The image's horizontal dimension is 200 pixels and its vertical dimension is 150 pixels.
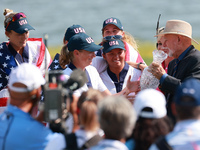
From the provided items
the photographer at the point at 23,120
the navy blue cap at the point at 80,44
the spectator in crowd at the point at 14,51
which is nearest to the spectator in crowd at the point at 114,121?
the photographer at the point at 23,120

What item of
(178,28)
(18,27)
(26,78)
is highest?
(18,27)

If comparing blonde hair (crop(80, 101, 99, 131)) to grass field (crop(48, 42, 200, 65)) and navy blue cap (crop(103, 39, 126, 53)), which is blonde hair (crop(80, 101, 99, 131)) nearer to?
navy blue cap (crop(103, 39, 126, 53))

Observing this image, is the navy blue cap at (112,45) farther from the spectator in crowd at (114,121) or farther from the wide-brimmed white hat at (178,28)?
the spectator in crowd at (114,121)

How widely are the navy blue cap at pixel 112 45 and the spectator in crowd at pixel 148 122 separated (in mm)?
2095

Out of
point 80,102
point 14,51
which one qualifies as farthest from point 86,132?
point 14,51

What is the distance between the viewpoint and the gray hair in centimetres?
285

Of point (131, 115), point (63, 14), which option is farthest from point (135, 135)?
point (63, 14)

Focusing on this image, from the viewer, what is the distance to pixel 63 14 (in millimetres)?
21422

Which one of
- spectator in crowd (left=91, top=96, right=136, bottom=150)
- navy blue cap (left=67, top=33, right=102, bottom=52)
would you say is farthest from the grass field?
spectator in crowd (left=91, top=96, right=136, bottom=150)

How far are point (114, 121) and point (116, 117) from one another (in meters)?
0.03

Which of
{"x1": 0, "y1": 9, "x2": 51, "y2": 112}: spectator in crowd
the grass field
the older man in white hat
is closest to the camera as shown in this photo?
the older man in white hat

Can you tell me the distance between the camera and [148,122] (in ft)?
10.3

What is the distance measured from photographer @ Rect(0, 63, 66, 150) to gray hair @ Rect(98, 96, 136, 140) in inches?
20.1

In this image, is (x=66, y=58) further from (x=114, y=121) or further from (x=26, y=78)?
(x=114, y=121)
